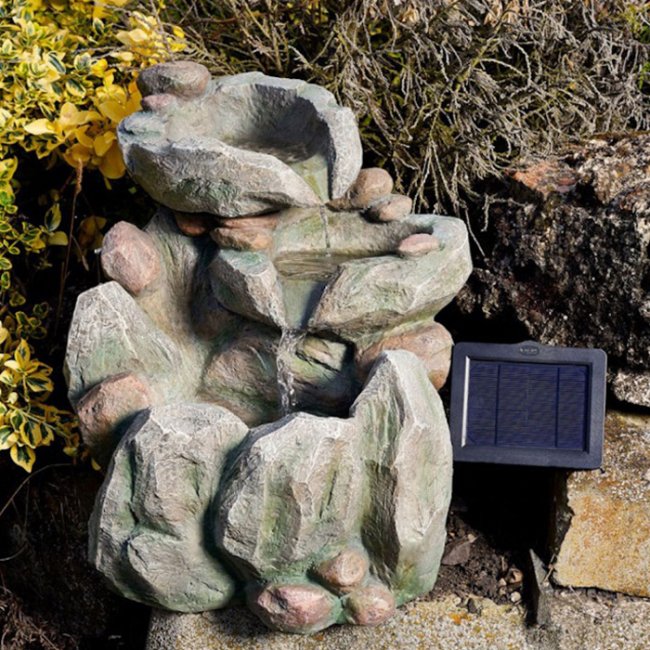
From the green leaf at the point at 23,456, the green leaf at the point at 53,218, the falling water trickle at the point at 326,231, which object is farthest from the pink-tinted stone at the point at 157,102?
the green leaf at the point at 23,456

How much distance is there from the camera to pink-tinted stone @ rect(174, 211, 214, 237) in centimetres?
256

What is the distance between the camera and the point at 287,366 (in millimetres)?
2527

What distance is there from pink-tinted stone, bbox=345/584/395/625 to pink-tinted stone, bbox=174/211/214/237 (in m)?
0.82

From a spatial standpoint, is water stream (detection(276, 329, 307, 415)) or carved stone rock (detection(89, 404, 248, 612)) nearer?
carved stone rock (detection(89, 404, 248, 612))

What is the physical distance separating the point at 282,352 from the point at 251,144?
493 mm

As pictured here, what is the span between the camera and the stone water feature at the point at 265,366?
7.36ft

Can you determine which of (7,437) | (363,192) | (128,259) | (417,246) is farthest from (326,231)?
(7,437)

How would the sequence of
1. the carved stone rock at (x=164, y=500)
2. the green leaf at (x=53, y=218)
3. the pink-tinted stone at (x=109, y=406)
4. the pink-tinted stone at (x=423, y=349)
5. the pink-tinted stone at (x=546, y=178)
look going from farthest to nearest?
the green leaf at (x=53, y=218), the pink-tinted stone at (x=546, y=178), the pink-tinted stone at (x=423, y=349), the pink-tinted stone at (x=109, y=406), the carved stone rock at (x=164, y=500)

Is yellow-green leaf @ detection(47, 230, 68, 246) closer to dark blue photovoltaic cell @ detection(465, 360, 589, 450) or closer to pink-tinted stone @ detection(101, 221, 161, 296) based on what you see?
pink-tinted stone @ detection(101, 221, 161, 296)

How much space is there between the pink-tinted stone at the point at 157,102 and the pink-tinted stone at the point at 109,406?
59 cm

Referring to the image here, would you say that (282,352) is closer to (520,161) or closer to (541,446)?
(541,446)

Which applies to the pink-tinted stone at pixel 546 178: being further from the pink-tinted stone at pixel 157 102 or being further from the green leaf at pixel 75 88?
the green leaf at pixel 75 88

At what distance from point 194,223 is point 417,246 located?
49cm

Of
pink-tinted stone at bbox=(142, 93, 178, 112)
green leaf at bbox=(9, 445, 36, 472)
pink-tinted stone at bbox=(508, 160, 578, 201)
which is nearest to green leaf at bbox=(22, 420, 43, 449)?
green leaf at bbox=(9, 445, 36, 472)
